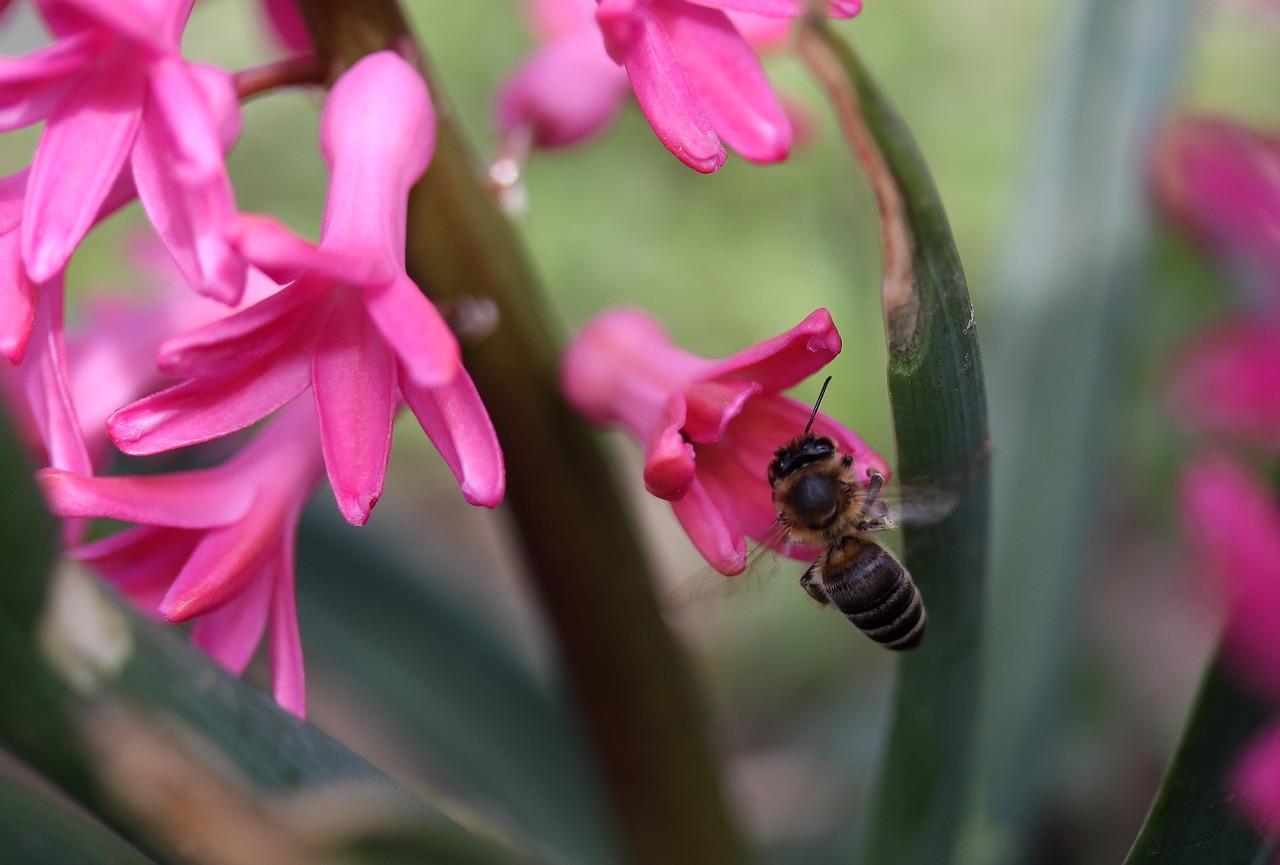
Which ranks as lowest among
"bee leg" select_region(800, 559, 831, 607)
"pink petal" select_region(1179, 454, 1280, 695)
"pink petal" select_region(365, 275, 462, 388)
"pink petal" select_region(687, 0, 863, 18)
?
"bee leg" select_region(800, 559, 831, 607)

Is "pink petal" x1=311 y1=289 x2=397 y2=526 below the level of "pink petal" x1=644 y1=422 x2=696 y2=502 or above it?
above

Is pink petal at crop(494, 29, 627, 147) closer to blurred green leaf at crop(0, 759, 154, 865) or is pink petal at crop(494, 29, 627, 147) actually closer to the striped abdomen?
the striped abdomen

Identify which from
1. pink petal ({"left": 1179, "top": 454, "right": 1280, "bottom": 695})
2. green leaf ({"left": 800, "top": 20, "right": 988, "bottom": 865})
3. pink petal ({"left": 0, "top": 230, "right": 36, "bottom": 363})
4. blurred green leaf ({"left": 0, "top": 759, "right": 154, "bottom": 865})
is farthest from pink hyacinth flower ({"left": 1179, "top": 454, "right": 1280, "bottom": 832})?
pink petal ({"left": 0, "top": 230, "right": 36, "bottom": 363})

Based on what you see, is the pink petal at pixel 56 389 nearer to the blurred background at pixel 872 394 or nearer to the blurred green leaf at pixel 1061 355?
the blurred background at pixel 872 394

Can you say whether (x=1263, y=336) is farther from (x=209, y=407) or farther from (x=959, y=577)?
(x=209, y=407)

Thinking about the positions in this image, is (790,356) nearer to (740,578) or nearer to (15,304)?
(740,578)

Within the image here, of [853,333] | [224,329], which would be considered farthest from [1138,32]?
[224,329]

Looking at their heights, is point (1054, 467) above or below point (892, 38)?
above
